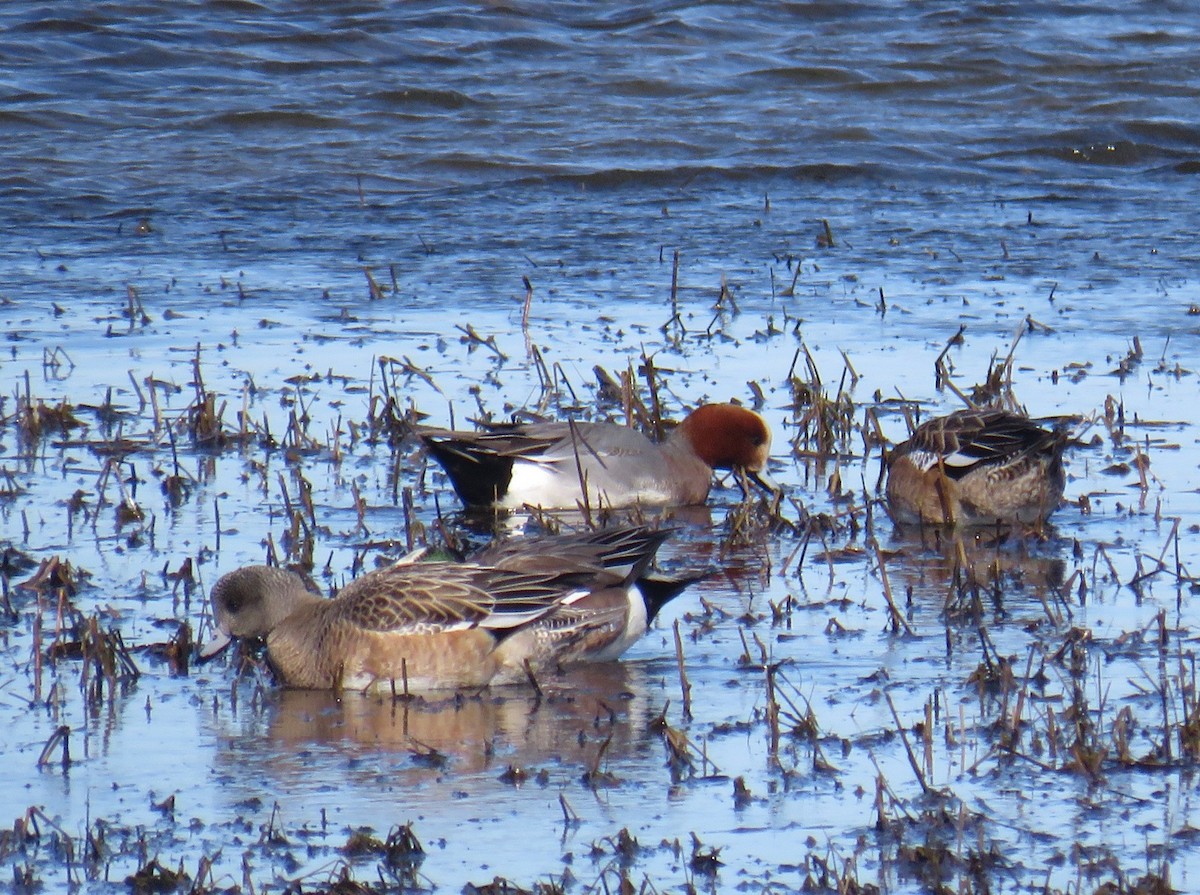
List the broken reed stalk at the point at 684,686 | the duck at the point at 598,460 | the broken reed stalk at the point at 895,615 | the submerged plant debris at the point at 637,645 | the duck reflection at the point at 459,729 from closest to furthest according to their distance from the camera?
the submerged plant debris at the point at 637,645
the duck reflection at the point at 459,729
the broken reed stalk at the point at 684,686
the broken reed stalk at the point at 895,615
the duck at the point at 598,460

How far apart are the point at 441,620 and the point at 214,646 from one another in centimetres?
60

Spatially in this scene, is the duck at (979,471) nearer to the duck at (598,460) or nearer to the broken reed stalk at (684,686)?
the duck at (598,460)

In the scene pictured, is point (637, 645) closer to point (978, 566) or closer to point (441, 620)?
point (441, 620)

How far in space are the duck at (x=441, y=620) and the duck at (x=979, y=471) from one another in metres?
Result: 1.60

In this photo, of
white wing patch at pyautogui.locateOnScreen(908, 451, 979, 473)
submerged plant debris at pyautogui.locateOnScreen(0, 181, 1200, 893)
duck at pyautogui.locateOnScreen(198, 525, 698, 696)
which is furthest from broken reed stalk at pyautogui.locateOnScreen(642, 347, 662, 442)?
duck at pyautogui.locateOnScreen(198, 525, 698, 696)

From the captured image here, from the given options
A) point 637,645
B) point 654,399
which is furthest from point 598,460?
point 637,645

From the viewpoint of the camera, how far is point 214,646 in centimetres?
526

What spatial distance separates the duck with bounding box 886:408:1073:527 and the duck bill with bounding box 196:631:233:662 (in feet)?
8.64

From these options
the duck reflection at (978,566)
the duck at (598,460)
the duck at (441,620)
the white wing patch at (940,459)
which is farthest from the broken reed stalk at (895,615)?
the duck at (598,460)

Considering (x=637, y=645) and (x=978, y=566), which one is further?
(x=978, y=566)

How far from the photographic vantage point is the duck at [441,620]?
5.30 meters

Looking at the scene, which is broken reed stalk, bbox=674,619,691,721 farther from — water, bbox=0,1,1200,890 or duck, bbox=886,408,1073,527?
duck, bbox=886,408,1073,527

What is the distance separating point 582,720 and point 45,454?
320 centimetres

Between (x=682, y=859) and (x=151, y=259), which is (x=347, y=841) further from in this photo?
(x=151, y=259)
